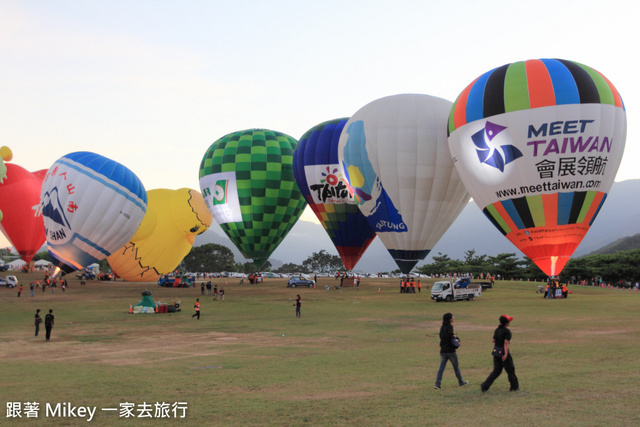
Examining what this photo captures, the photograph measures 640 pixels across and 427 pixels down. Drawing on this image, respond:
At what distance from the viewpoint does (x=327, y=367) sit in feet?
50.0

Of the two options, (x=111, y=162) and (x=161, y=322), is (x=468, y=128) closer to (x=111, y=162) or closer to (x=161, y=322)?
(x=161, y=322)

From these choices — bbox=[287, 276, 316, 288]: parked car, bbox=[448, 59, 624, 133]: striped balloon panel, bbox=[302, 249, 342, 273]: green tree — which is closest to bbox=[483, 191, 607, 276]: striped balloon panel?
bbox=[448, 59, 624, 133]: striped balloon panel

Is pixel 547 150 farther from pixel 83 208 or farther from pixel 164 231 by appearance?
pixel 164 231

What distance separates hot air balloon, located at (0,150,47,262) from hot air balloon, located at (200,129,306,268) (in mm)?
19616

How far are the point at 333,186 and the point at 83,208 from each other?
20628 millimetres

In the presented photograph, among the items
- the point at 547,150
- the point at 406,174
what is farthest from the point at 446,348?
the point at 406,174

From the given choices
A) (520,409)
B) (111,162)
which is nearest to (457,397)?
(520,409)

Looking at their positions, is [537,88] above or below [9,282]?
above

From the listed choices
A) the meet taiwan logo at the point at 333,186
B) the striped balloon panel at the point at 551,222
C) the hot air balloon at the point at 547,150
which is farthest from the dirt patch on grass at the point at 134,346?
the meet taiwan logo at the point at 333,186

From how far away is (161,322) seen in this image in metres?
29.7

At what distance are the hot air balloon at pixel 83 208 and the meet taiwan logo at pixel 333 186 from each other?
1657 centimetres

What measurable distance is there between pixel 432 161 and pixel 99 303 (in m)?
25.8

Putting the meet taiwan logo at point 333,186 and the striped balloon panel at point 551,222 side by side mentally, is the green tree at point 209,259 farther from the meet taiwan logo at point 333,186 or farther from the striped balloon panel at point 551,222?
the striped balloon panel at point 551,222

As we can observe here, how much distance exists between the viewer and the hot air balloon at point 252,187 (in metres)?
56.5
